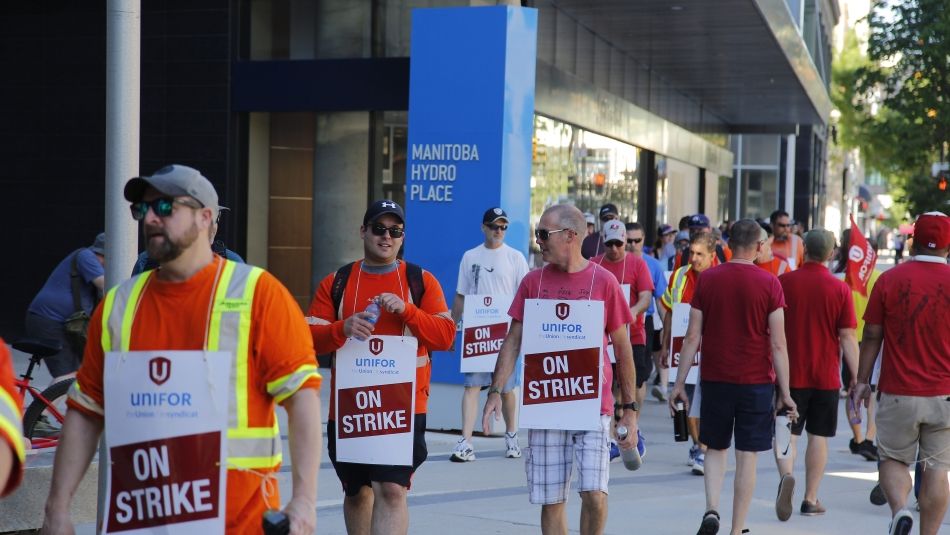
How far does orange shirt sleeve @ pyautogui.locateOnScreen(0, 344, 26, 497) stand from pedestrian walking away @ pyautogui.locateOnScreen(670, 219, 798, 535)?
5.10m

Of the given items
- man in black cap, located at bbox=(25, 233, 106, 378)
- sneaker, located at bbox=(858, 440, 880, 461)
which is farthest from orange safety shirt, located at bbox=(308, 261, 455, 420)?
sneaker, located at bbox=(858, 440, 880, 461)

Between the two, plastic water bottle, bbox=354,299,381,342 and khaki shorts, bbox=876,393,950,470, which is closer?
plastic water bottle, bbox=354,299,381,342

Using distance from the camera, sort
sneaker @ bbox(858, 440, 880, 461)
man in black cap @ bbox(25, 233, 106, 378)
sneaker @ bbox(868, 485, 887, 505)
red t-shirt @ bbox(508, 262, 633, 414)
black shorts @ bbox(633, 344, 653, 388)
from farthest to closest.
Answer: sneaker @ bbox(858, 440, 880, 461)
black shorts @ bbox(633, 344, 653, 388)
man in black cap @ bbox(25, 233, 106, 378)
sneaker @ bbox(868, 485, 887, 505)
red t-shirt @ bbox(508, 262, 633, 414)

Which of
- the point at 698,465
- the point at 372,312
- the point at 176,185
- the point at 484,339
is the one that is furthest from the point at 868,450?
the point at 176,185

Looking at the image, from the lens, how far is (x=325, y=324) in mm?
6105

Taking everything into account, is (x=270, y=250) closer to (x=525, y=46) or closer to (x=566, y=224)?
(x=525, y=46)

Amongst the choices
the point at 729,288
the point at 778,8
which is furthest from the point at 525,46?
the point at 778,8

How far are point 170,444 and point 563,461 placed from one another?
3.18 meters

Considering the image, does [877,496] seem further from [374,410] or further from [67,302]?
[67,302]

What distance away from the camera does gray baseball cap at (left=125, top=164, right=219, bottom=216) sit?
140 inches

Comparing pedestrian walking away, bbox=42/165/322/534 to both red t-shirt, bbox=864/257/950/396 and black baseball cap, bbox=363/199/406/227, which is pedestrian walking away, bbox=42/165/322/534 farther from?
red t-shirt, bbox=864/257/950/396

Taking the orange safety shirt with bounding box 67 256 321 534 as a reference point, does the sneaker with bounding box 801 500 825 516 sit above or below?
below

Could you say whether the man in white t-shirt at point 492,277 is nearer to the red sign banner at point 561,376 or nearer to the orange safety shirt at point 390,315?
the red sign banner at point 561,376

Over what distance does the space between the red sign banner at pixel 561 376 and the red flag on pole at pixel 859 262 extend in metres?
6.01
